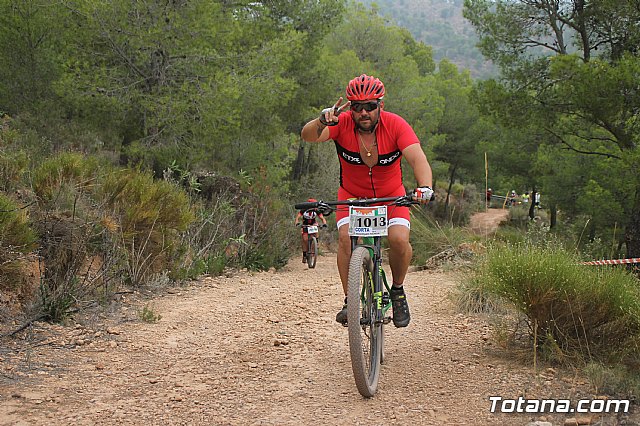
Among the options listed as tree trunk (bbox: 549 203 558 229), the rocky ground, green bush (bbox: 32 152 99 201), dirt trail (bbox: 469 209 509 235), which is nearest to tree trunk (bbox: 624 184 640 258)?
dirt trail (bbox: 469 209 509 235)

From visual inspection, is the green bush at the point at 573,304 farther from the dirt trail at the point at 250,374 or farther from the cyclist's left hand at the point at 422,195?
the cyclist's left hand at the point at 422,195

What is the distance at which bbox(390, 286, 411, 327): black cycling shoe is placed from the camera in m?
4.59

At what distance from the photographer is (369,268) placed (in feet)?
13.9

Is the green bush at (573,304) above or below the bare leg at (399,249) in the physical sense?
below

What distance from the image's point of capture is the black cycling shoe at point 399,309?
4.59 meters

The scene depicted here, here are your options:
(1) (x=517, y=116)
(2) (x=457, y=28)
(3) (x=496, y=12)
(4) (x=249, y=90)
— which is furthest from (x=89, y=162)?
(2) (x=457, y=28)

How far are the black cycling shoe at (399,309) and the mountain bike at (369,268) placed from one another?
20 cm

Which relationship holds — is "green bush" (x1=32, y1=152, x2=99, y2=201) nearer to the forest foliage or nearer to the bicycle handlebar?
the forest foliage

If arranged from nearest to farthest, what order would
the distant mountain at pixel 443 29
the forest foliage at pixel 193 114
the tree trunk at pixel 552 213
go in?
1. the forest foliage at pixel 193 114
2. the tree trunk at pixel 552 213
3. the distant mountain at pixel 443 29

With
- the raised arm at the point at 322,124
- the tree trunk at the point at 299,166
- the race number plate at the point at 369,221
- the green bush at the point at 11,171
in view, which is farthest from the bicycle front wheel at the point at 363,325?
the tree trunk at the point at 299,166

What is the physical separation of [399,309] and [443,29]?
158 meters

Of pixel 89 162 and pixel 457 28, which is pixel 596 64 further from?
pixel 457 28

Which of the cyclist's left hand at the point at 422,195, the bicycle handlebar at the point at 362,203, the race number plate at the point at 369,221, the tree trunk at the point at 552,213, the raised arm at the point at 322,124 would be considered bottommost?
the tree trunk at the point at 552,213

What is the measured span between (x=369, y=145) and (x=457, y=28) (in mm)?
168465
